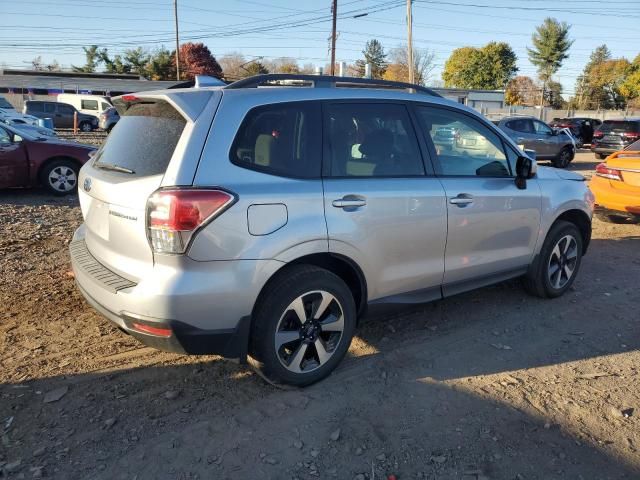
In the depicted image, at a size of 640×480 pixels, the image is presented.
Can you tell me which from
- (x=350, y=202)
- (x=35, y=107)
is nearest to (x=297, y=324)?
(x=350, y=202)

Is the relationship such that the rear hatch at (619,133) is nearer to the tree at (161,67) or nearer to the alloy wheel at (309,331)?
the alloy wheel at (309,331)

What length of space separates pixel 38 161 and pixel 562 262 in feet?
27.3

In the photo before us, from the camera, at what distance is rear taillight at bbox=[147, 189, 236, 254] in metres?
2.70

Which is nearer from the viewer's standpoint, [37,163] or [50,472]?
[50,472]

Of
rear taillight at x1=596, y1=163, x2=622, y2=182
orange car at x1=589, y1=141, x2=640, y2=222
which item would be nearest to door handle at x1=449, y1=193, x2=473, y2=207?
orange car at x1=589, y1=141, x2=640, y2=222

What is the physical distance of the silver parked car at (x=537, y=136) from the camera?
17.4 m

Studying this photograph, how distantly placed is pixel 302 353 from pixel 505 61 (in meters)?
89.5

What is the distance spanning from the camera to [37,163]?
29.6 feet

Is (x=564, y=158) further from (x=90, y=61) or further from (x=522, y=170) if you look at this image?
(x=90, y=61)

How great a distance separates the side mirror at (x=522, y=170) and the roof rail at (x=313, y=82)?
1098 millimetres

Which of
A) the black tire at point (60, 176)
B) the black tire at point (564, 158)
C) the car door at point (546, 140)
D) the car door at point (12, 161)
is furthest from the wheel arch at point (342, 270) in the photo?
the black tire at point (564, 158)

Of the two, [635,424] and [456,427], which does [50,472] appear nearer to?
[456,427]

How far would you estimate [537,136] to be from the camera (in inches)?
Result: 694

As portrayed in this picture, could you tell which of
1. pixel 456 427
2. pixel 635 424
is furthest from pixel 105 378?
pixel 635 424
